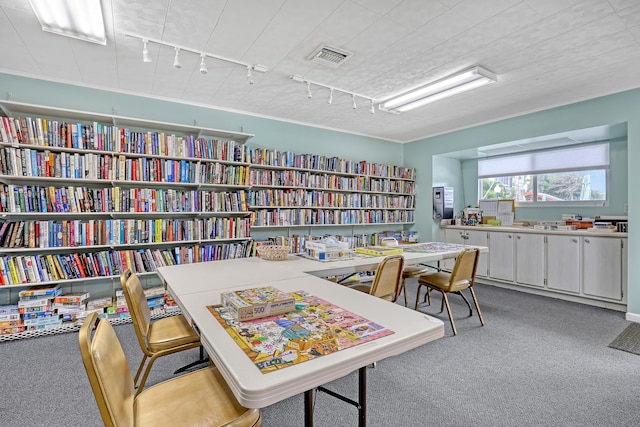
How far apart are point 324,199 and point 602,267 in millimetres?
3804

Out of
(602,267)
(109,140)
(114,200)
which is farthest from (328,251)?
(602,267)

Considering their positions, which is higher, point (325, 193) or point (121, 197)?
point (325, 193)

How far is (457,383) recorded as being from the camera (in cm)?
219

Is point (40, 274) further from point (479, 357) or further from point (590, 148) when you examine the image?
point (590, 148)

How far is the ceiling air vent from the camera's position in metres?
2.74

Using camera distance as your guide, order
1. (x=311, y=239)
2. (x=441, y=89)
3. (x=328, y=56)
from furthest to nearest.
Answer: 1. (x=311, y=239)
2. (x=441, y=89)
3. (x=328, y=56)

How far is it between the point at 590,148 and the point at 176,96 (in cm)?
596

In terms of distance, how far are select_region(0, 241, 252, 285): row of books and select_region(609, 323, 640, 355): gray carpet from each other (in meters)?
4.21

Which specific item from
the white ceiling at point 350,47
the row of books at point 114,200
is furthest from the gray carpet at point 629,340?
the row of books at point 114,200

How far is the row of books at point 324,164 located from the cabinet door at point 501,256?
191cm

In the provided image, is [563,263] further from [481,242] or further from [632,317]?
[481,242]

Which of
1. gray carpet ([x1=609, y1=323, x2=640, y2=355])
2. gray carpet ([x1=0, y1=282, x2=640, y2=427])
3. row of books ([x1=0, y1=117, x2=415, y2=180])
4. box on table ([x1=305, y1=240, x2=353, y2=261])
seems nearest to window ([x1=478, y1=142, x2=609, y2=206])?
gray carpet ([x1=609, y1=323, x2=640, y2=355])

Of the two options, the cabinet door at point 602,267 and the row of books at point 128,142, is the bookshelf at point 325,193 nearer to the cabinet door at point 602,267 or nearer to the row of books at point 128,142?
the row of books at point 128,142

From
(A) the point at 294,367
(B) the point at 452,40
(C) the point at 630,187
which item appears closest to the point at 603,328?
(C) the point at 630,187
